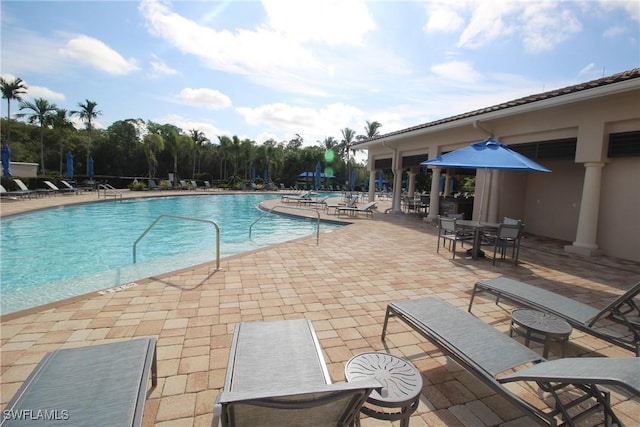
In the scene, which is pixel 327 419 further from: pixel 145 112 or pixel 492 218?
pixel 145 112

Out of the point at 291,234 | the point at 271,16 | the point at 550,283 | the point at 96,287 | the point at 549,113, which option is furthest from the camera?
the point at 291,234

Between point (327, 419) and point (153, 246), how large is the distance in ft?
30.1

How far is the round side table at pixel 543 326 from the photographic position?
108 inches

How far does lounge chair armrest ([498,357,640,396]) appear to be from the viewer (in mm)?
1333

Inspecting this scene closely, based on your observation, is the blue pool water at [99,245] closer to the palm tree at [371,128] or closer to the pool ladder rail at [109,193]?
the pool ladder rail at [109,193]

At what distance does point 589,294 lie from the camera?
191 inches

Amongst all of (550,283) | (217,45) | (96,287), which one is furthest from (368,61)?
(96,287)

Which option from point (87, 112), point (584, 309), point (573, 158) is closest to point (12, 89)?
point (87, 112)

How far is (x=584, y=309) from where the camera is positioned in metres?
3.14

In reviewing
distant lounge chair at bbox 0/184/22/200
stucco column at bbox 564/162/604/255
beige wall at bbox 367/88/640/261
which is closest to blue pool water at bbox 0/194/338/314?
distant lounge chair at bbox 0/184/22/200

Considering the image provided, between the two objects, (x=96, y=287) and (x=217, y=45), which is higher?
(x=217, y=45)

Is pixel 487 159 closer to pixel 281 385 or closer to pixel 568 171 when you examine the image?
pixel 281 385

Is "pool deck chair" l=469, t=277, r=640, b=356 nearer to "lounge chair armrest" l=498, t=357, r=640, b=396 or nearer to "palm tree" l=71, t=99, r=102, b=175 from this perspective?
"lounge chair armrest" l=498, t=357, r=640, b=396

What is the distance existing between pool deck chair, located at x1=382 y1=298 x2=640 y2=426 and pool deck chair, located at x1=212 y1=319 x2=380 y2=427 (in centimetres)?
96
